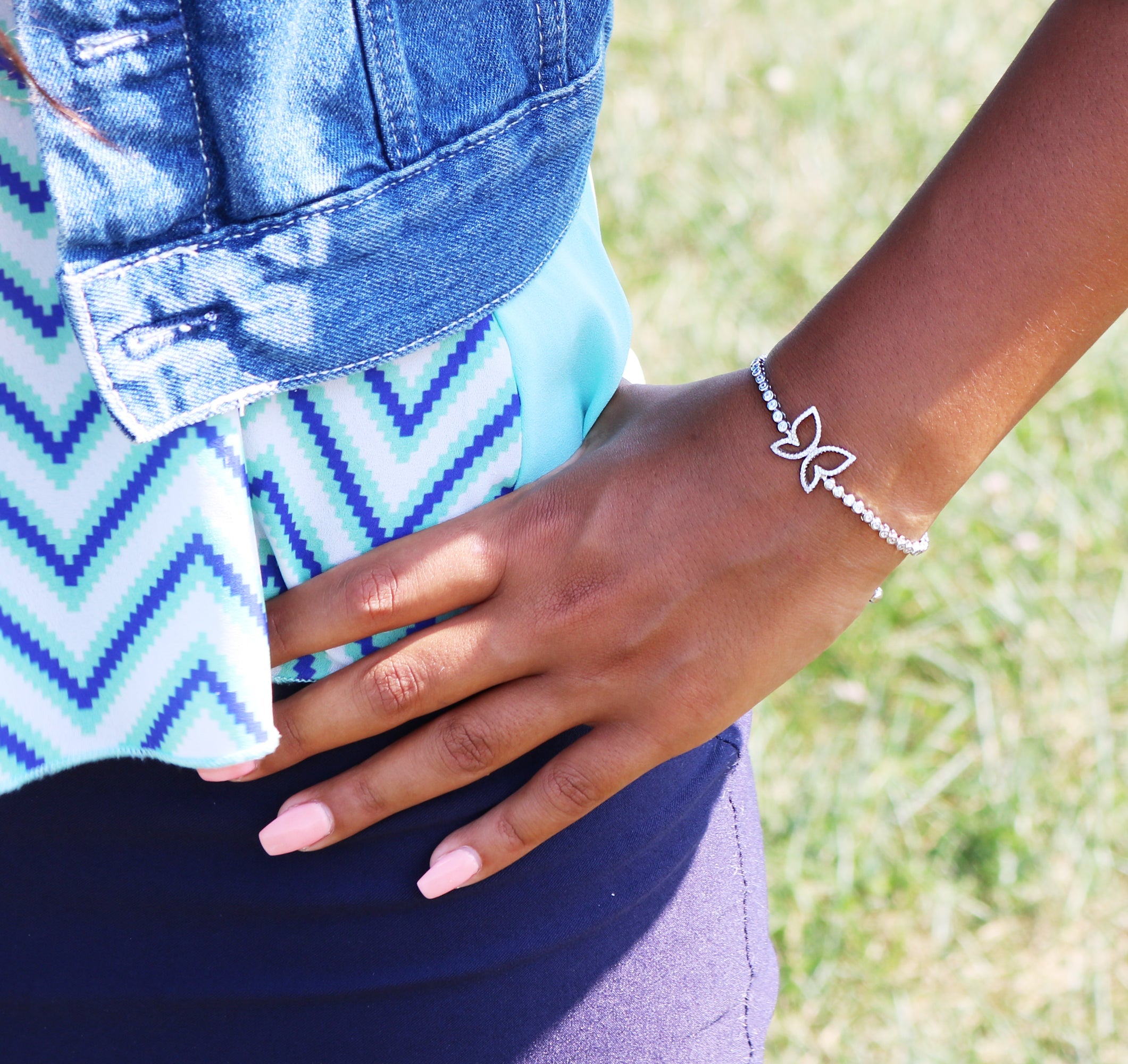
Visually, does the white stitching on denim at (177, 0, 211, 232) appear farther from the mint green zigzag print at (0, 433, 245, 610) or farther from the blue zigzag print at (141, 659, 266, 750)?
the blue zigzag print at (141, 659, 266, 750)

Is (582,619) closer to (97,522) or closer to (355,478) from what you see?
(355,478)

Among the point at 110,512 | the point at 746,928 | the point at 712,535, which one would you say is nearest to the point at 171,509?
the point at 110,512

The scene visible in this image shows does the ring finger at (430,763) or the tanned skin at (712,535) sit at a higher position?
the tanned skin at (712,535)

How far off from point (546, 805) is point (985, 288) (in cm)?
53

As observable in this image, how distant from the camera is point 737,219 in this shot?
364 cm

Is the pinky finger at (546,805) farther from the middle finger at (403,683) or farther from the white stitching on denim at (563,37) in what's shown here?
the white stitching on denim at (563,37)

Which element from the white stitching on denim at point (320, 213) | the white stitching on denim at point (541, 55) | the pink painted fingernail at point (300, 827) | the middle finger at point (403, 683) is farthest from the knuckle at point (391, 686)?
the white stitching on denim at point (541, 55)

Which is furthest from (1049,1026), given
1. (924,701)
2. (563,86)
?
(563,86)

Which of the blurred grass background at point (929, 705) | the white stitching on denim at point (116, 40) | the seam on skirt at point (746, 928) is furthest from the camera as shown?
the blurred grass background at point (929, 705)

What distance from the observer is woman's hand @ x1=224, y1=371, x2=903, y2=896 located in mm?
883

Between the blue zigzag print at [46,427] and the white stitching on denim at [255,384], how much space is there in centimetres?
7

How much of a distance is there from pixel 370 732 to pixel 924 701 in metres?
1.88

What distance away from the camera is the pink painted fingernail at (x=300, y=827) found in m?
0.93

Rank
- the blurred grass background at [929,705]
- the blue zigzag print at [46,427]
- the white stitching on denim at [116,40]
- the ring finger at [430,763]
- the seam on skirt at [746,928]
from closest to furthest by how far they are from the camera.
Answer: the white stitching on denim at [116,40] < the blue zigzag print at [46,427] < the ring finger at [430,763] < the seam on skirt at [746,928] < the blurred grass background at [929,705]
